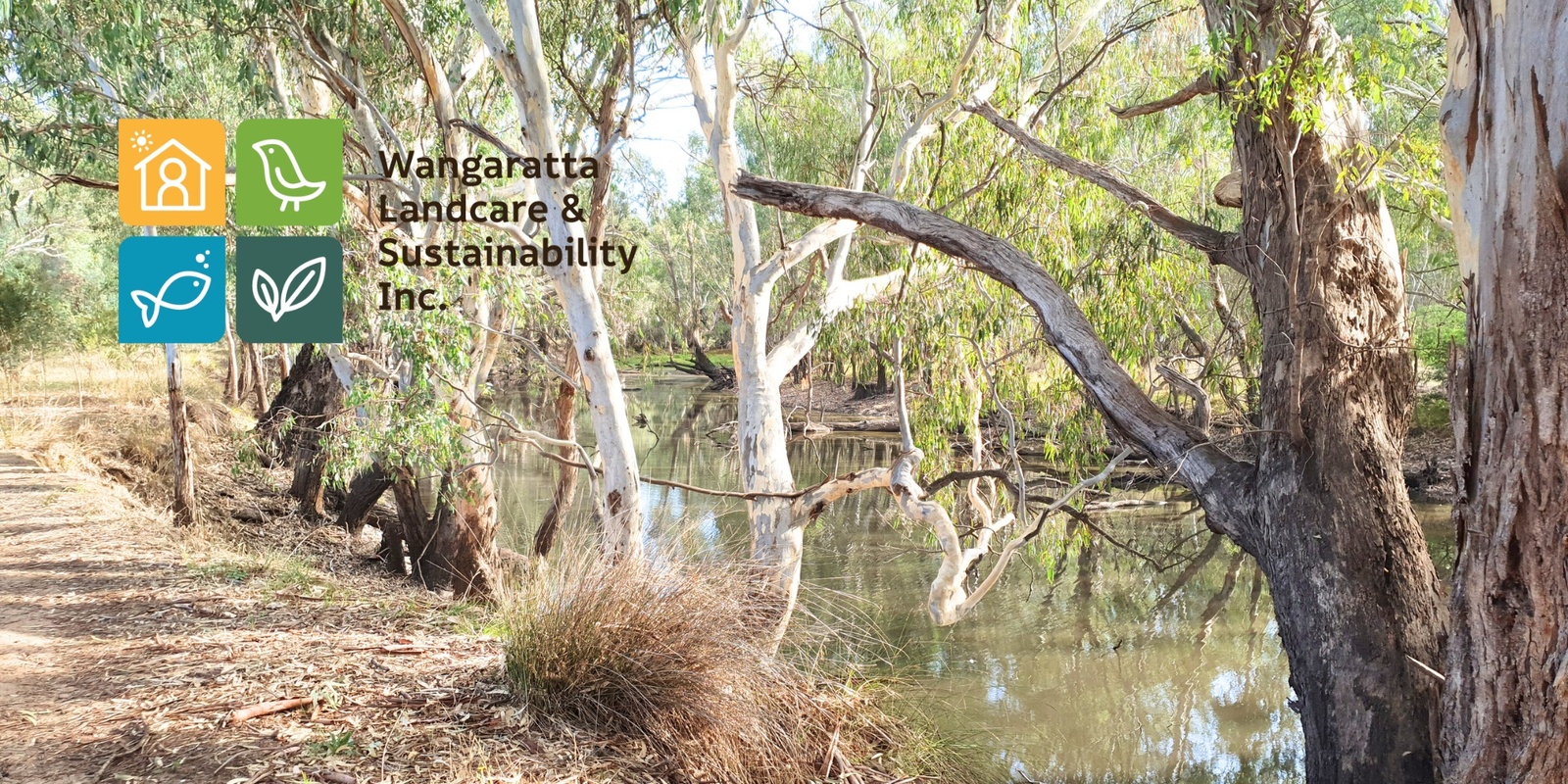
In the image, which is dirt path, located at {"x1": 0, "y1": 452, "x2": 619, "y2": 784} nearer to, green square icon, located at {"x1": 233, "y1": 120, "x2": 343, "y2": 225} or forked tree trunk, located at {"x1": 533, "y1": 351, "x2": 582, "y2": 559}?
green square icon, located at {"x1": 233, "y1": 120, "x2": 343, "y2": 225}

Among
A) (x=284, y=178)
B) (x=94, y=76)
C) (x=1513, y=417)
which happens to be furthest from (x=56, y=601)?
(x=1513, y=417)

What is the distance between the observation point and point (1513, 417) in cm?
266

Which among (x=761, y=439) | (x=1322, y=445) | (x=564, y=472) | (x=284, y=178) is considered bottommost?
(x=564, y=472)

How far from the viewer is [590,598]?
3.38 m

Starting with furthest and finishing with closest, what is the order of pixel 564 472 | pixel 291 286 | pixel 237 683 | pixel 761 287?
pixel 564 472 → pixel 291 286 → pixel 761 287 → pixel 237 683

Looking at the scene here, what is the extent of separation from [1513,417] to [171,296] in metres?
7.28

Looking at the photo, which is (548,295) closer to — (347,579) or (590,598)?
(347,579)

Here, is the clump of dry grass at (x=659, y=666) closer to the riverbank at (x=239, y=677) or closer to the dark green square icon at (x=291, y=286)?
the riverbank at (x=239, y=677)

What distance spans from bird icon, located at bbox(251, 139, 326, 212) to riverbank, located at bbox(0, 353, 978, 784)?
2151 mm

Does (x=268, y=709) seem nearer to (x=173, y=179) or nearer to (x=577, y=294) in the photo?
(x=577, y=294)

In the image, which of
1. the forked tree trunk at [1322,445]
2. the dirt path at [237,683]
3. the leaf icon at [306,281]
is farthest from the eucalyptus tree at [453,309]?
the forked tree trunk at [1322,445]

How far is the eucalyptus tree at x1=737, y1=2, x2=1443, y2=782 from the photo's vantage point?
335 cm

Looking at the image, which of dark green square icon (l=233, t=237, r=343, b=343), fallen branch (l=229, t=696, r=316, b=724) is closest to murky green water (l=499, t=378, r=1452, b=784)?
fallen branch (l=229, t=696, r=316, b=724)

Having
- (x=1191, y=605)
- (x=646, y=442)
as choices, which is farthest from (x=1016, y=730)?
(x=646, y=442)
